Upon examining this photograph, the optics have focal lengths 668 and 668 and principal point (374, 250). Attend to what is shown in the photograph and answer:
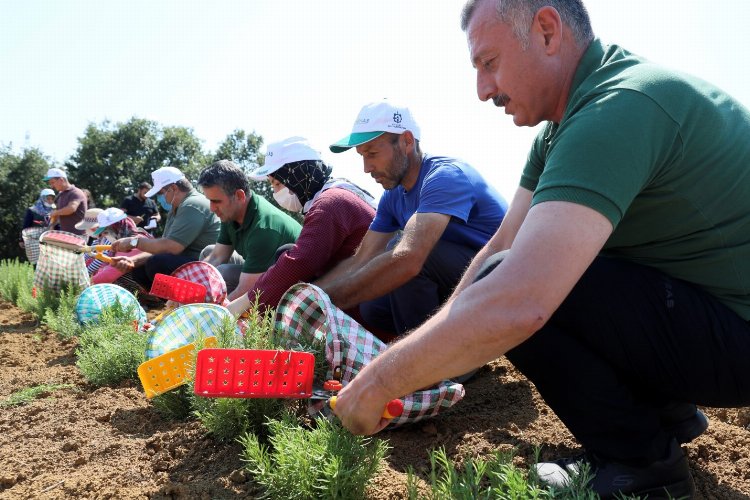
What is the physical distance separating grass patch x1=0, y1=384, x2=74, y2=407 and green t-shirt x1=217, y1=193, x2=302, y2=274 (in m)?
1.55

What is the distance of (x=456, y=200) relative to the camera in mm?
3059

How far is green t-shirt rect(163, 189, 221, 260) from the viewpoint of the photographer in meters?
6.43

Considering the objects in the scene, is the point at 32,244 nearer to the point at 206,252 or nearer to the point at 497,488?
the point at 206,252

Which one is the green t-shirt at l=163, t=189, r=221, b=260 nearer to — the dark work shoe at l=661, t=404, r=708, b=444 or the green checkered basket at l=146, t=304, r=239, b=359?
the green checkered basket at l=146, t=304, r=239, b=359

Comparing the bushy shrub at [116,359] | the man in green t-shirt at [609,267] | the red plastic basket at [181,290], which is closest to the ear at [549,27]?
the man in green t-shirt at [609,267]

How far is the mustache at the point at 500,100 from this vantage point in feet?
6.01

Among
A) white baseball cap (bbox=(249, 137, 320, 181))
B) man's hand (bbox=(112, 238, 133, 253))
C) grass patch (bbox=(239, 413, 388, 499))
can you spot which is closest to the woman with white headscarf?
white baseball cap (bbox=(249, 137, 320, 181))

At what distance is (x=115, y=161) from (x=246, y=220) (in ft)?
88.6

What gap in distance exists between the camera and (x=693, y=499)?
1.92 m

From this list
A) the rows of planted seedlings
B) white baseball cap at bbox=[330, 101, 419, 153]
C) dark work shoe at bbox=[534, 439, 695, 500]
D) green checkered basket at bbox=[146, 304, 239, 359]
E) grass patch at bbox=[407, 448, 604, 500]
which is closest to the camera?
grass patch at bbox=[407, 448, 604, 500]

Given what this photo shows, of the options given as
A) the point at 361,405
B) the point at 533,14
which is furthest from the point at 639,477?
the point at 533,14

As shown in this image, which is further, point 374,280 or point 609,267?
point 374,280

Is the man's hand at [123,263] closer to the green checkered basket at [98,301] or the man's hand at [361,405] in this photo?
the green checkered basket at [98,301]

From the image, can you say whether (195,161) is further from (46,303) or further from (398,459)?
A: (398,459)
